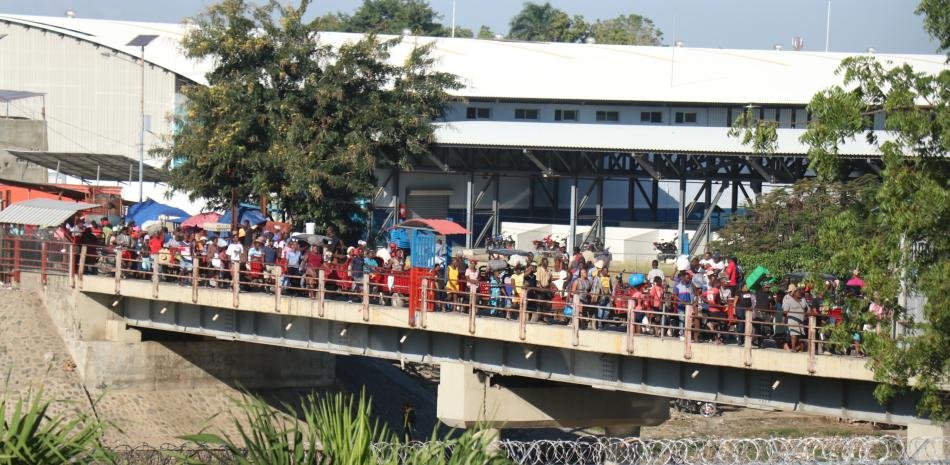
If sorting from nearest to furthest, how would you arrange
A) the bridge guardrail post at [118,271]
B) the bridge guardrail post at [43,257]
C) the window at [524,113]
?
the bridge guardrail post at [118,271] → the bridge guardrail post at [43,257] → the window at [524,113]

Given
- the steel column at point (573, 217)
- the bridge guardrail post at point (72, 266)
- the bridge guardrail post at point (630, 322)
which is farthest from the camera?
the steel column at point (573, 217)

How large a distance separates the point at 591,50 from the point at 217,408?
112ft

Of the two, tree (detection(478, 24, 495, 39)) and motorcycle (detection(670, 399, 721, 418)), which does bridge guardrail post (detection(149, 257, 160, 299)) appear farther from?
tree (detection(478, 24, 495, 39))

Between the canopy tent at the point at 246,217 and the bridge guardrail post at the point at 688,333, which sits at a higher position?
the canopy tent at the point at 246,217

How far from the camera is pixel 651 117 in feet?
185

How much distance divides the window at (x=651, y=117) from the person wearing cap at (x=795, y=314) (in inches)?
1360

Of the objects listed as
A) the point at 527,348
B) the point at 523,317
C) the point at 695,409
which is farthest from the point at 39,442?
the point at 695,409

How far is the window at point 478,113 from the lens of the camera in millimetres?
56906

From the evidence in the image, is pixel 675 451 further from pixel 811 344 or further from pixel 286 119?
pixel 286 119

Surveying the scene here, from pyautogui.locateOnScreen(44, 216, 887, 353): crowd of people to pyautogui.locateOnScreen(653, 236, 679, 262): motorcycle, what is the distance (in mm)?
16346

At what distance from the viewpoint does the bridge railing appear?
2248 centimetres

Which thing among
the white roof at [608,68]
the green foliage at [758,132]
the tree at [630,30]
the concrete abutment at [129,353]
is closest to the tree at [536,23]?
the tree at [630,30]

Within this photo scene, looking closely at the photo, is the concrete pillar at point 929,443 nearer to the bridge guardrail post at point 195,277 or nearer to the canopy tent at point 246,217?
the bridge guardrail post at point 195,277

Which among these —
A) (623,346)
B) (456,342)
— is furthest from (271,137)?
(623,346)
